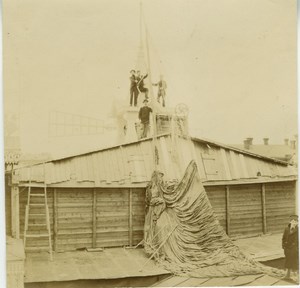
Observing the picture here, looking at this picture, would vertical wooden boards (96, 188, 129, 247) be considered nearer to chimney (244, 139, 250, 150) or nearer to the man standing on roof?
the man standing on roof

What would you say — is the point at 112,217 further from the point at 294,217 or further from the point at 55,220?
the point at 294,217

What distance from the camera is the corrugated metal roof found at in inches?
131

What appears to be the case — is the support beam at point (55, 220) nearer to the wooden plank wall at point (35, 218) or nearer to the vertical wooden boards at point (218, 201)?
the wooden plank wall at point (35, 218)

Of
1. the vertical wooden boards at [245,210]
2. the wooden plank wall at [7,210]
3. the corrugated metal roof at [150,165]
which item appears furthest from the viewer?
the vertical wooden boards at [245,210]

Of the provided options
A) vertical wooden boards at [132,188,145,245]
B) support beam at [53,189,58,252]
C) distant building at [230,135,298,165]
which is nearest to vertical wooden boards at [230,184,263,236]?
distant building at [230,135,298,165]

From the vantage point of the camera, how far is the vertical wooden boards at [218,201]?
138 inches

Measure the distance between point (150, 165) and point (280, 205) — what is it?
98 cm

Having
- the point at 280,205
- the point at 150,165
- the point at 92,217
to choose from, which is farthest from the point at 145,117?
the point at 280,205

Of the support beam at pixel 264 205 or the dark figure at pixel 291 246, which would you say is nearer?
the dark figure at pixel 291 246

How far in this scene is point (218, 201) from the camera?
351cm

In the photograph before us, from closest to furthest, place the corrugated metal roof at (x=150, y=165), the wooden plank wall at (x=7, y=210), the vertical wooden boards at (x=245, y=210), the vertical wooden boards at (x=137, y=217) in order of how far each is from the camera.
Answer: the wooden plank wall at (x=7, y=210) < the corrugated metal roof at (x=150, y=165) < the vertical wooden boards at (x=137, y=217) < the vertical wooden boards at (x=245, y=210)

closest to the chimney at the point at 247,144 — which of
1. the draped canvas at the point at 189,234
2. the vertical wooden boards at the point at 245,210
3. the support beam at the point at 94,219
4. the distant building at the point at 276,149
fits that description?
the distant building at the point at 276,149

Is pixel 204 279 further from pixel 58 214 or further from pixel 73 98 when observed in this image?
pixel 73 98

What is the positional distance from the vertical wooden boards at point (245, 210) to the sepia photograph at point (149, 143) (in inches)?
0.4
